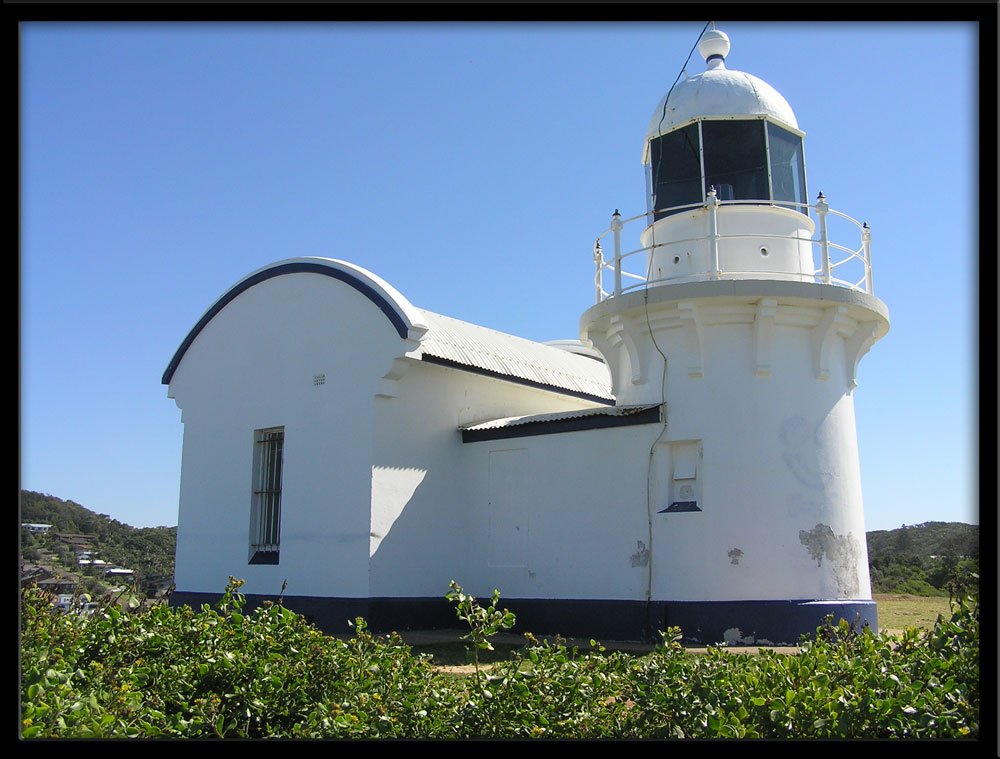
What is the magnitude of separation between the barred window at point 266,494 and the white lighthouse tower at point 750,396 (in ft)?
20.5

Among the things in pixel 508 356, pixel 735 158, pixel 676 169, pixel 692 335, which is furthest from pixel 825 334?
pixel 508 356

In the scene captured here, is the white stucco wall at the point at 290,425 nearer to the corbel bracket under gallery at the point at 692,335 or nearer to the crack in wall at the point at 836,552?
the corbel bracket under gallery at the point at 692,335

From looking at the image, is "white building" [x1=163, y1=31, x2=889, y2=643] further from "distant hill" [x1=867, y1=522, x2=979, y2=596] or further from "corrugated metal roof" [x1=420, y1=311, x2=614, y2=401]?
"distant hill" [x1=867, y1=522, x2=979, y2=596]

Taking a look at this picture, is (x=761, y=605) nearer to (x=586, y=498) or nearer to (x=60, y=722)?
(x=586, y=498)

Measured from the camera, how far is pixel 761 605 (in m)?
12.1

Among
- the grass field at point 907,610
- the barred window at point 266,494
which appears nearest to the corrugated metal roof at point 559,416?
the barred window at point 266,494

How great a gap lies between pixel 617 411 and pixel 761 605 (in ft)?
11.2

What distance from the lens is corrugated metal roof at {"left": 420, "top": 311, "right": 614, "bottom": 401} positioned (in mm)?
15750

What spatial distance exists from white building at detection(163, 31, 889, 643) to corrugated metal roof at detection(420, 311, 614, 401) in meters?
0.12

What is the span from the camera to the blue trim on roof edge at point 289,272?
14305mm

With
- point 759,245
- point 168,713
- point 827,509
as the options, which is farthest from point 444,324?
point 168,713

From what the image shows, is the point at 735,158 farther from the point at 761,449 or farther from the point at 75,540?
the point at 75,540

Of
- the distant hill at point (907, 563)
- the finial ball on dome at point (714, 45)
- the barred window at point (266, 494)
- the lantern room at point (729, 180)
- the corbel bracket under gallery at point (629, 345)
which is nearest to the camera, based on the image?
the corbel bracket under gallery at point (629, 345)

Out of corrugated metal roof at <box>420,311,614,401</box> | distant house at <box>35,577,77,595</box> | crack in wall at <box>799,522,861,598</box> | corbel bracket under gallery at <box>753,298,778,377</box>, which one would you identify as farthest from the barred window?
crack in wall at <box>799,522,861,598</box>
